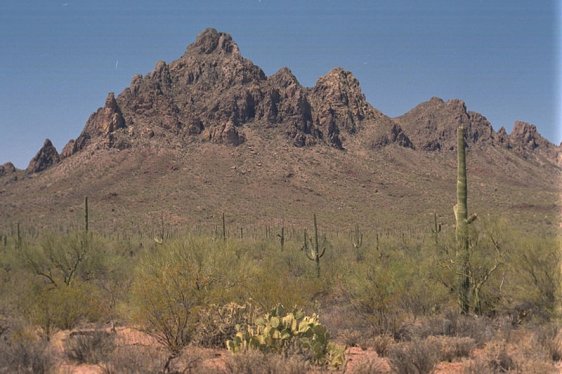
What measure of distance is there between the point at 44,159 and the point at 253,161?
55609 mm

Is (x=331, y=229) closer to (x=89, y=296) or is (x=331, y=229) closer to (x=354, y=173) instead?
(x=354, y=173)

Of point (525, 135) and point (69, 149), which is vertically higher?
point (525, 135)

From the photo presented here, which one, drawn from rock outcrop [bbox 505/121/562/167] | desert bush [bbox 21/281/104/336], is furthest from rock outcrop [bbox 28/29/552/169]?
desert bush [bbox 21/281/104/336]

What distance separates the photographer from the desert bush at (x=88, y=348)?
11.1 metres

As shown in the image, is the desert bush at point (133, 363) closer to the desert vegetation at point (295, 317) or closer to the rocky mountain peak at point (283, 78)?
the desert vegetation at point (295, 317)

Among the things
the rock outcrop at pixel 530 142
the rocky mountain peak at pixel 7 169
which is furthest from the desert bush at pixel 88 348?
the rock outcrop at pixel 530 142

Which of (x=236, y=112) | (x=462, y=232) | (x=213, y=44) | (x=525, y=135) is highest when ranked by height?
(x=213, y=44)

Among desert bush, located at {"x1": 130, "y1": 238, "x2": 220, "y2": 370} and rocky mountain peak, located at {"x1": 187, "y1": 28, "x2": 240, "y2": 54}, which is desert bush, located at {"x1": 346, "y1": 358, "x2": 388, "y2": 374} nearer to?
desert bush, located at {"x1": 130, "y1": 238, "x2": 220, "y2": 370}

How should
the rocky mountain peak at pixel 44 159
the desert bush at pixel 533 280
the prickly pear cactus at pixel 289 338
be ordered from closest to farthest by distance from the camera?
the prickly pear cactus at pixel 289 338 < the desert bush at pixel 533 280 < the rocky mountain peak at pixel 44 159

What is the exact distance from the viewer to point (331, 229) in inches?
2847

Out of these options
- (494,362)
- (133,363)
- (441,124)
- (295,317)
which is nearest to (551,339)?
(494,362)

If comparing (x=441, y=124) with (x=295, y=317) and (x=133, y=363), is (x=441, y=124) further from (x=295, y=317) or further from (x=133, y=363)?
(x=133, y=363)

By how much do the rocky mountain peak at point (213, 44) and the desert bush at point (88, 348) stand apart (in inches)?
5351

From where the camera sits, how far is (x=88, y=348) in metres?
11.5
